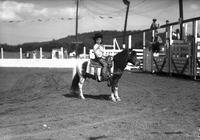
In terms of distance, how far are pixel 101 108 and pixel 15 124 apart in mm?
2878

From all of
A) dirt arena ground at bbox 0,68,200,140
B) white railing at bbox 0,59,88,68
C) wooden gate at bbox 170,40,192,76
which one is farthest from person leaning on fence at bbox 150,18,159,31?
white railing at bbox 0,59,88,68

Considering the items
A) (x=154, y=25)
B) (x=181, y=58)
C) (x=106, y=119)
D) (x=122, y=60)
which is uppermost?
(x=154, y=25)

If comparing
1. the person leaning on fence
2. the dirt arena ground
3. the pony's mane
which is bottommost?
the dirt arena ground

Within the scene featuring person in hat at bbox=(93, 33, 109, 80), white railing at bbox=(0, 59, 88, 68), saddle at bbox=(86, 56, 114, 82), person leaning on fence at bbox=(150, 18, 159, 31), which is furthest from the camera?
white railing at bbox=(0, 59, 88, 68)

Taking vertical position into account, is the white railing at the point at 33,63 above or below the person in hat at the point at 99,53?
below

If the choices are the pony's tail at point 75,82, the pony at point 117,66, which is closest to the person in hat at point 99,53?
the pony at point 117,66

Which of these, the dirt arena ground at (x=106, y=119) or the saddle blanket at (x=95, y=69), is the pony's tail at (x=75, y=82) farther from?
the saddle blanket at (x=95, y=69)

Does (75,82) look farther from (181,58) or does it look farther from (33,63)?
(33,63)

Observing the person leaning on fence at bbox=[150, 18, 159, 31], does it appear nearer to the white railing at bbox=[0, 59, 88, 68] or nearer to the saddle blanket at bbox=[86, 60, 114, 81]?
the saddle blanket at bbox=[86, 60, 114, 81]

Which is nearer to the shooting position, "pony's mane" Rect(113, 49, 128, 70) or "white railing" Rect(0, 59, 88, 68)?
"pony's mane" Rect(113, 49, 128, 70)

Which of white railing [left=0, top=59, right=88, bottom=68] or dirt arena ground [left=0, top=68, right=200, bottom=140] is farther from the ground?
white railing [left=0, top=59, right=88, bottom=68]

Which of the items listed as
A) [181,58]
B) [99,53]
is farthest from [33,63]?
[99,53]

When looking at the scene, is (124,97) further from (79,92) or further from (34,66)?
(34,66)

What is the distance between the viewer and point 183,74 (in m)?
20.9
